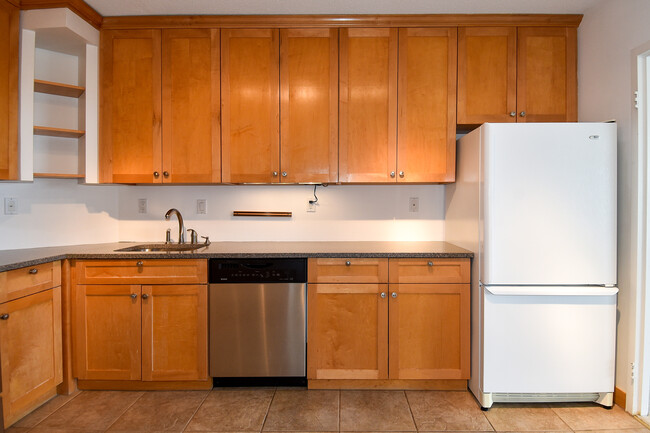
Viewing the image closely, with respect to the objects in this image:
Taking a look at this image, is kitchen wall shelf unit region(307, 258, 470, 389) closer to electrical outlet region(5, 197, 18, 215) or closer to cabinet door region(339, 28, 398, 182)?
cabinet door region(339, 28, 398, 182)

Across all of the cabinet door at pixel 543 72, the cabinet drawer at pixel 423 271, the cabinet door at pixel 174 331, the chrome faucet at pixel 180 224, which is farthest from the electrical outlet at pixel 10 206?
the cabinet door at pixel 543 72

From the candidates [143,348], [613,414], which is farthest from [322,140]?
[613,414]

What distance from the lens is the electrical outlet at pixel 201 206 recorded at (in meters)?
2.77

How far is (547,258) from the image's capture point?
2.01 m

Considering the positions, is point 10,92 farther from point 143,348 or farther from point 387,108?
point 387,108

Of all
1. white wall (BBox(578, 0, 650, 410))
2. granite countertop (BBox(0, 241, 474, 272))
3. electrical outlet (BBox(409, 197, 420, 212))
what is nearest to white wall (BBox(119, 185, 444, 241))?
electrical outlet (BBox(409, 197, 420, 212))

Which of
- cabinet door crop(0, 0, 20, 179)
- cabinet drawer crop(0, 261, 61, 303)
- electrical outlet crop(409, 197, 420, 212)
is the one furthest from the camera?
electrical outlet crop(409, 197, 420, 212)

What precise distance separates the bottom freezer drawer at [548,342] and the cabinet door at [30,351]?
7.85ft

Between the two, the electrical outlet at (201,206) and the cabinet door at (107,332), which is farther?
the electrical outlet at (201,206)

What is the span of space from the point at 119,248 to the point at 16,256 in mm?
526

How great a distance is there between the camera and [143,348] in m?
2.22

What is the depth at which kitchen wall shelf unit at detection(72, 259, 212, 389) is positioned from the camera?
2.21m

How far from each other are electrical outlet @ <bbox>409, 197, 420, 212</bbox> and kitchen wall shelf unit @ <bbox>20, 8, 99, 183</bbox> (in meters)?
2.16

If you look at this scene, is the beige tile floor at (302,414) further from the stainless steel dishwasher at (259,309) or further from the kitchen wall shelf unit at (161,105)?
the kitchen wall shelf unit at (161,105)
